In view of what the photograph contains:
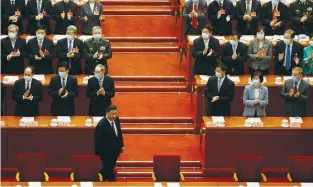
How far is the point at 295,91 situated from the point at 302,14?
9.96 ft

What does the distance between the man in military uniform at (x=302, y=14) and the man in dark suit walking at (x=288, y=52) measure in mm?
1539

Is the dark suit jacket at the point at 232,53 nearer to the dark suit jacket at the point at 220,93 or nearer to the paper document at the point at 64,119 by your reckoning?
the dark suit jacket at the point at 220,93

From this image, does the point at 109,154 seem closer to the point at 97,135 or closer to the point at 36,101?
Answer: the point at 97,135

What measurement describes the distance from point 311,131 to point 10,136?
4.98 metres

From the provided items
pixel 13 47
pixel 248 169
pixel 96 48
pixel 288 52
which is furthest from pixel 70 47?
pixel 248 169

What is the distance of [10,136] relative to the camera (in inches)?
752

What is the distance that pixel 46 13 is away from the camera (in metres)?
21.9

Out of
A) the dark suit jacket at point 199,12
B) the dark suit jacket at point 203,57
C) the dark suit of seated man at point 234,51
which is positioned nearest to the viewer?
the dark suit of seated man at point 234,51

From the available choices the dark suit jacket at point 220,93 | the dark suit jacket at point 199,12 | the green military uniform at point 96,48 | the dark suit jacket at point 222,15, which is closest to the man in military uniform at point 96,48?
the green military uniform at point 96,48

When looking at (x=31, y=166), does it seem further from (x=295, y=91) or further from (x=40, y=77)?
(x=295, y=91)

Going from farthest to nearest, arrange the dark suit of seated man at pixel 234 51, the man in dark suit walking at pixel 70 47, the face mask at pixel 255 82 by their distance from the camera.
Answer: the dark suit of seated man at pixel 234 51
the man in dark suit walking at pixel 70 47
the face mask at pixel 255 82

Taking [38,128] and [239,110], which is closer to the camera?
[38,128]

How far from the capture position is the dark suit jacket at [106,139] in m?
18.2

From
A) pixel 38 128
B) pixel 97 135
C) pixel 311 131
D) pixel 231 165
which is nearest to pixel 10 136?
pixel 38 128
